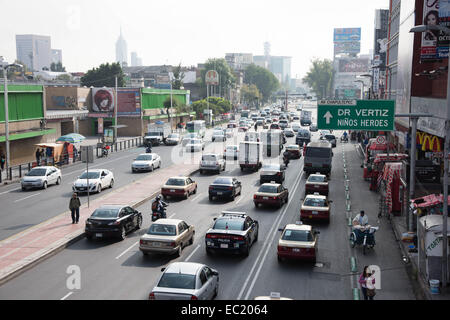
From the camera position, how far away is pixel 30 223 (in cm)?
2606

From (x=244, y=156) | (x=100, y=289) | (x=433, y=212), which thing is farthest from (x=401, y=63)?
(x=100, y=289)

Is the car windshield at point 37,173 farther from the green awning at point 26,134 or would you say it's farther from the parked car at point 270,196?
the parked car at point 270,196

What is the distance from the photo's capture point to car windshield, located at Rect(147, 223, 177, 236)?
2028 centimetres

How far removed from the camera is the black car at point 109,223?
22.5 metres

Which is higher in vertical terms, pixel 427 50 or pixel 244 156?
pixel 427 50

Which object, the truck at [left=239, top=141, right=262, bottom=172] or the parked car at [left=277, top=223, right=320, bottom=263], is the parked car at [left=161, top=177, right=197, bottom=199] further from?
the parked car at [left=277, top=223, right=320, bottom=263]

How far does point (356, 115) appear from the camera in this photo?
23.1m

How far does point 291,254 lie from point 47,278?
8497 mm

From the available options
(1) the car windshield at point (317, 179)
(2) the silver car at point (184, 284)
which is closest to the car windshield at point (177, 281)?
(2) the silver car at point (184, 284)

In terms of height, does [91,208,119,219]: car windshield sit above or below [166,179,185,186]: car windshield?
above

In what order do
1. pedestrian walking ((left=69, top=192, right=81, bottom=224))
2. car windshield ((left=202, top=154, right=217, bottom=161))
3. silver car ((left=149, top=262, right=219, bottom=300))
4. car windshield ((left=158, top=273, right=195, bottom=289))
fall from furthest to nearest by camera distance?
1. car windshield ((left=202, top=154, right=217, bottom=161))
2. pedestrian walking ((left=69, top=192, right=81, bottom=224))
3. car windshield ((left=158, top=273, right=195, bottom=289))
4. silver car ((left=149, top=262, right=219, bottom=300))

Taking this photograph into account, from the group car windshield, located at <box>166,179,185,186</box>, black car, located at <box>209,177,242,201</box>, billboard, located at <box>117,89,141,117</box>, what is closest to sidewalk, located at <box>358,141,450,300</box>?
black car, located at <box>209,177,242,201</box>

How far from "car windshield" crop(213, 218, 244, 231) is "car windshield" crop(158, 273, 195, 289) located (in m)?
6.52
